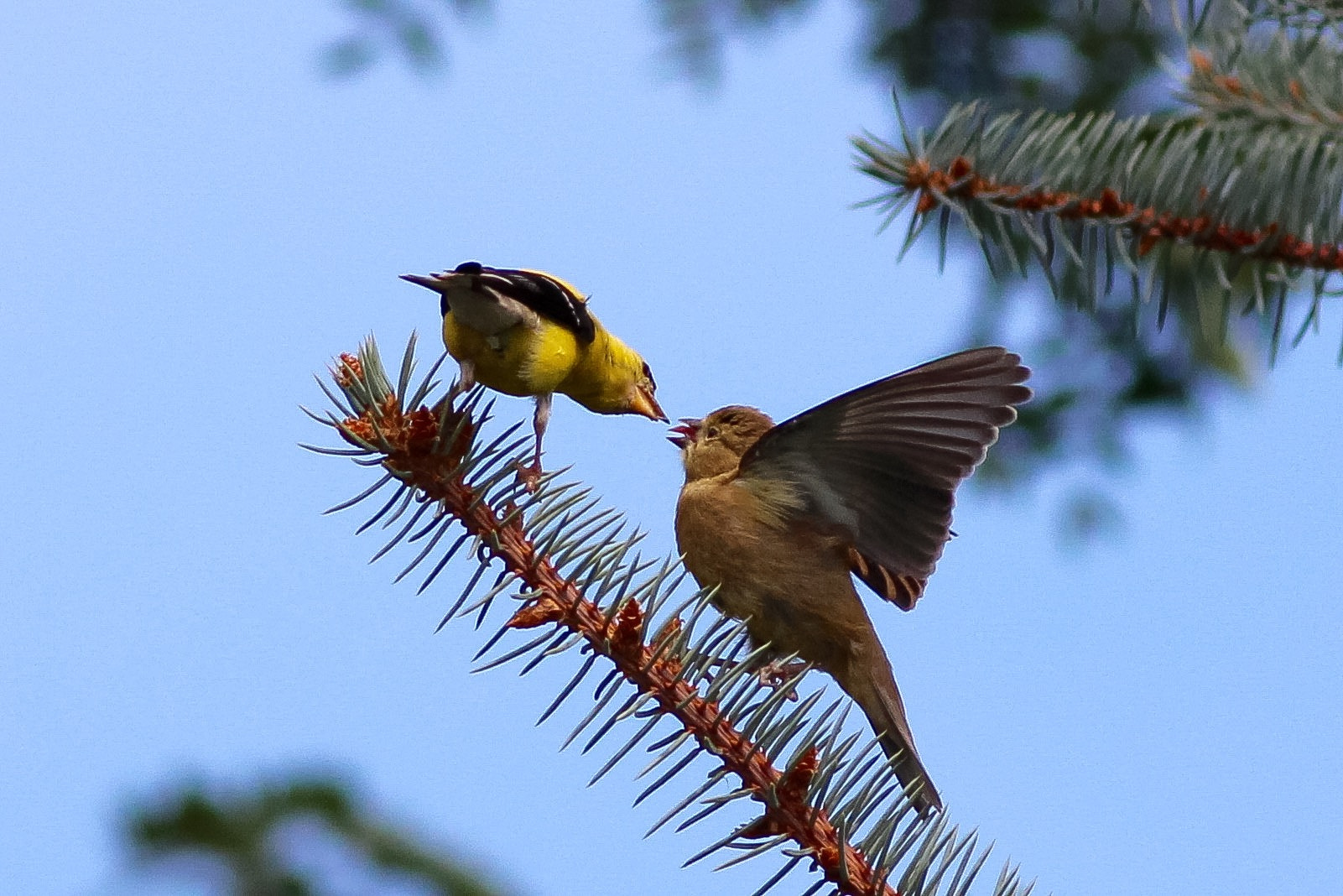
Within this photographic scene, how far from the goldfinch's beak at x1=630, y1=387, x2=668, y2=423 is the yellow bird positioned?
44cm

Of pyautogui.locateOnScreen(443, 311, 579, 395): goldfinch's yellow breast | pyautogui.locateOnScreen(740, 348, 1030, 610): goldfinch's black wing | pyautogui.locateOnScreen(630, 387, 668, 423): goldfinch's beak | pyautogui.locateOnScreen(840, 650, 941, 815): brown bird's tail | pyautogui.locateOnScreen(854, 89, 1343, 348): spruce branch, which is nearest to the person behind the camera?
pyautogui.locateOnScreen(854, 89, 1343, 348): spruce branch

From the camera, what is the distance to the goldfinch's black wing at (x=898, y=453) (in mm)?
2951

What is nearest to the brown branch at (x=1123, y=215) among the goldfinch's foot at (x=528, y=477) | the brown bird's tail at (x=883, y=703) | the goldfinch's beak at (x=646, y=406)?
the goldfinch's foot at (x=528, y=477)

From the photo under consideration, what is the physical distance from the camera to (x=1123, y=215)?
246cm

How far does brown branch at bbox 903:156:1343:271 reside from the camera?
7.94 feet

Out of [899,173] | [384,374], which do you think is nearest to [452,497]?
[384,374]

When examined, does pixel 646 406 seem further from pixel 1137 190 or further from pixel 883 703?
pixel 1137 190

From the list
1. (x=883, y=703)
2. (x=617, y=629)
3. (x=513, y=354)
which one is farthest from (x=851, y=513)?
(x=617, y=629)

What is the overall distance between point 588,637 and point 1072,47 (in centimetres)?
438

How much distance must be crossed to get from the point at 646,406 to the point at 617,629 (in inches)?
99.8

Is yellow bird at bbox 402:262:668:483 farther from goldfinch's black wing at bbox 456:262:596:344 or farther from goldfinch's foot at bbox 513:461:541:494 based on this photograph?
goldfinch's foot at bbox 513:461:541:494

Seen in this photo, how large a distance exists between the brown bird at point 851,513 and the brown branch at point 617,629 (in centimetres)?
101

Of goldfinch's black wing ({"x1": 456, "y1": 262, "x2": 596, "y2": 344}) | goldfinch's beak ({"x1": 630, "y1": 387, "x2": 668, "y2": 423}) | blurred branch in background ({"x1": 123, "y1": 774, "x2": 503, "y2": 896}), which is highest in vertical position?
goldfinch's beak ({"x1": 630, "y1": 387, "x2": 668, "y2": 423})

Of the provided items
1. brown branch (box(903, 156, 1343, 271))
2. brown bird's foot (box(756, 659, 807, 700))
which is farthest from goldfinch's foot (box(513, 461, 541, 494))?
brown branch (box(903, 156, 1343, 271))
